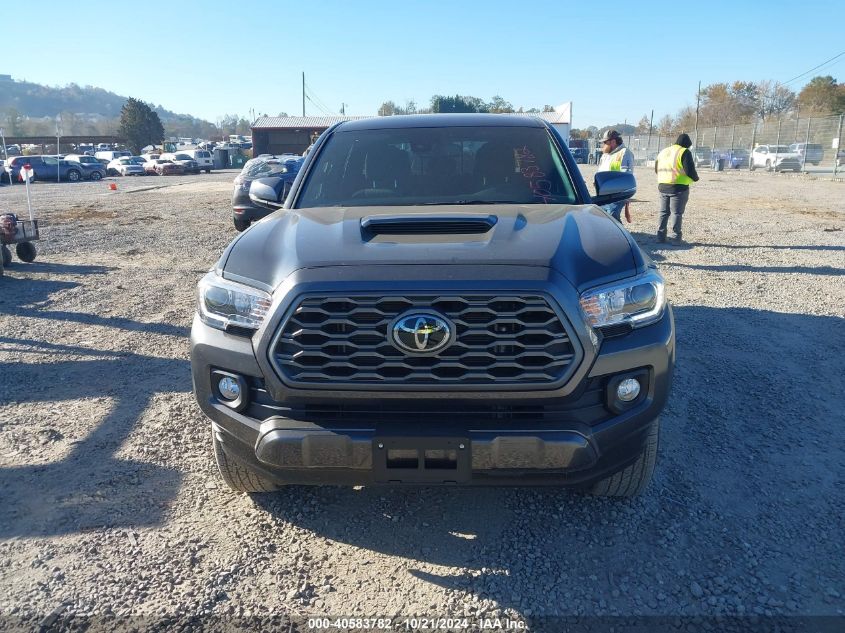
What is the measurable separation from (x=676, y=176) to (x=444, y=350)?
896cm

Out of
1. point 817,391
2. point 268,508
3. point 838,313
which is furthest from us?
point 838,313

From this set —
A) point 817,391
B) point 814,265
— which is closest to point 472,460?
point 817,391

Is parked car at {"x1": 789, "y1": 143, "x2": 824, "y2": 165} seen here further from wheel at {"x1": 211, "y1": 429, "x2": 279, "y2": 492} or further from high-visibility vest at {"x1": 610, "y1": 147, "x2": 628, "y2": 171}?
wheel at {"x1": 211, "y1": 429, "x2": 279, "y2": 492}

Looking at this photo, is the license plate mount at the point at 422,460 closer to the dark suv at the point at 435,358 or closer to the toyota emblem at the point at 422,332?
the dark suv at the point at 435,358

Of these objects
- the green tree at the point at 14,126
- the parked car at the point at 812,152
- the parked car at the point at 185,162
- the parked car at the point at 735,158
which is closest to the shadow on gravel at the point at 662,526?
the parked car at the point at 812,152

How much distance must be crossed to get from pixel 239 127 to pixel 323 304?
16893cm

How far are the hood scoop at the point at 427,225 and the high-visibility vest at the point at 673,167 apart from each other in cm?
816

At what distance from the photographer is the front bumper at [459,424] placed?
2461mm

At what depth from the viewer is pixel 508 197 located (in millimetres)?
3783

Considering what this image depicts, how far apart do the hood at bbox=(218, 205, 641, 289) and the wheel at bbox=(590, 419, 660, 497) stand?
2.77 feet

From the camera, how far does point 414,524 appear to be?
312cm

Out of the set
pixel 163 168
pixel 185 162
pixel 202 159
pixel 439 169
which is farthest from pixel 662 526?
pixel 202 159

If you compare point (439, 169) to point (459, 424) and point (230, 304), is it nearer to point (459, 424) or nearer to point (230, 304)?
point (230, 304)

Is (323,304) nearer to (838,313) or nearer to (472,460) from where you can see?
(472,460)
